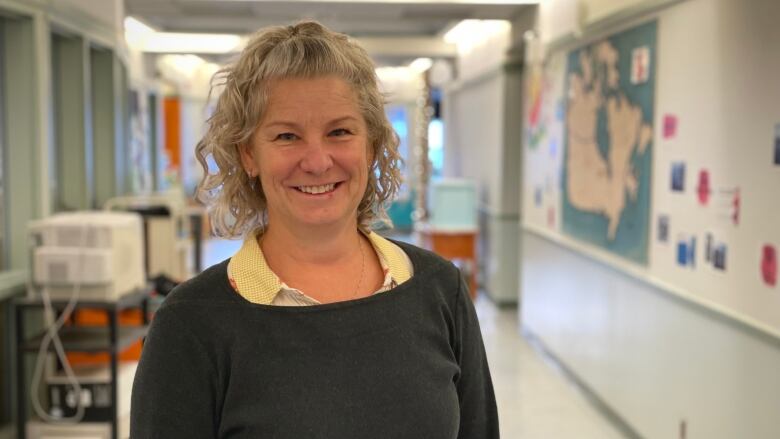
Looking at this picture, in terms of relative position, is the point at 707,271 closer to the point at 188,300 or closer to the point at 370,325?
the point at 370,325

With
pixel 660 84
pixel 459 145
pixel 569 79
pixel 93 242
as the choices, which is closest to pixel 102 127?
pixel 93 242

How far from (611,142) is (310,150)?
140 inches

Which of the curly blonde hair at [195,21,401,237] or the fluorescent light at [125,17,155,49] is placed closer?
the curly blonde hair at [195,21,401,237]

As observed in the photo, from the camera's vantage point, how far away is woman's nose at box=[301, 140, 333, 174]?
127 centimetres

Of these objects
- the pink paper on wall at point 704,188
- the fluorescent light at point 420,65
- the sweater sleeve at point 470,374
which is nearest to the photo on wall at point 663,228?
the pink paper on wall at point 704,188

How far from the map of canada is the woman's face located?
295 centimetres

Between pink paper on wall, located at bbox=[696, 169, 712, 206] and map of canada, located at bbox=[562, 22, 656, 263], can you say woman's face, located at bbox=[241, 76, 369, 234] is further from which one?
map of canada, located at bbox=[562, 22, 656, 263]

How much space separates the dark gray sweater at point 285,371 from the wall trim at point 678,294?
1894 millimetres

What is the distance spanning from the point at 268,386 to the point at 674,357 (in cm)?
284

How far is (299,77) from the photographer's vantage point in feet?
4.17

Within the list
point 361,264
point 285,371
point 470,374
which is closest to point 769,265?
point 470,374

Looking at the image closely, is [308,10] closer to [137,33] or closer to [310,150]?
[137,33]

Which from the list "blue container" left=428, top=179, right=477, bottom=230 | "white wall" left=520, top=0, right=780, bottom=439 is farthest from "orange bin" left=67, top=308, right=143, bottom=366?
"blue container" left=428, top=179, right=477, bottom=230

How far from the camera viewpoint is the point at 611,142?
14.9ft
